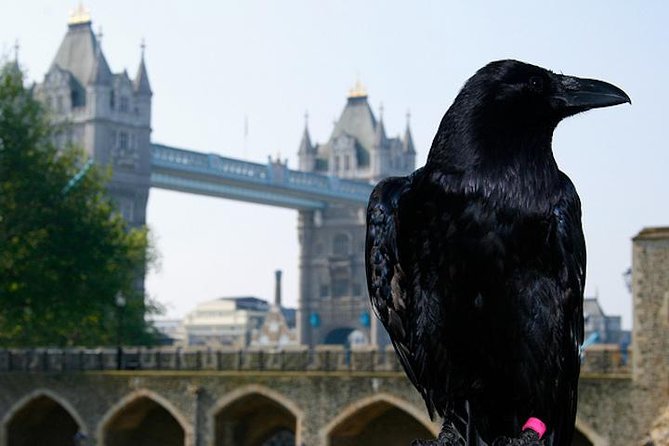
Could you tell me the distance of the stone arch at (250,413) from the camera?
32438 mm

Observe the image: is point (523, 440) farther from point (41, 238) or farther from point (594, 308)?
point (594, 308)

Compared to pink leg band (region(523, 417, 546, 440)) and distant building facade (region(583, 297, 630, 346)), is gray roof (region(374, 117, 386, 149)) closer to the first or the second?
distant building facade (region(583, 297, 630, 346))

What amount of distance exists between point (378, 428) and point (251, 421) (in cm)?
414

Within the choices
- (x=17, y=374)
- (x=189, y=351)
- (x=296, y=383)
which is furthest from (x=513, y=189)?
(x=17, y=374)

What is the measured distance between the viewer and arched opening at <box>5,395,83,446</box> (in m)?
36.7

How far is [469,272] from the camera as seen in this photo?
400 centimetres

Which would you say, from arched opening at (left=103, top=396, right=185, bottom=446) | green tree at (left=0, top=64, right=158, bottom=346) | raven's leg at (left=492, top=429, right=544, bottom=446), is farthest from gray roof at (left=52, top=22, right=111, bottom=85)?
raven's leg at (left=492, top=429, right=544, bottom=446)

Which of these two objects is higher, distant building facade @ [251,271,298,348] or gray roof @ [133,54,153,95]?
gray roof @ [133,54,153,95]

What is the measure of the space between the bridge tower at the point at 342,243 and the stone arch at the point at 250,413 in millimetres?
64681

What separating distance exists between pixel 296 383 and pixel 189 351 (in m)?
3.96

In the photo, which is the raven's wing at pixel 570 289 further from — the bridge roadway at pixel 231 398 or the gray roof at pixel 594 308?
the gray roof at pixel 594 308

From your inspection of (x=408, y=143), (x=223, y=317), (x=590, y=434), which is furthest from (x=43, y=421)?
(x=223, y=317)

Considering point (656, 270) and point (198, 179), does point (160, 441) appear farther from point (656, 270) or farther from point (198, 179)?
point (198, 179)

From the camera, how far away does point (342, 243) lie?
107 metres
